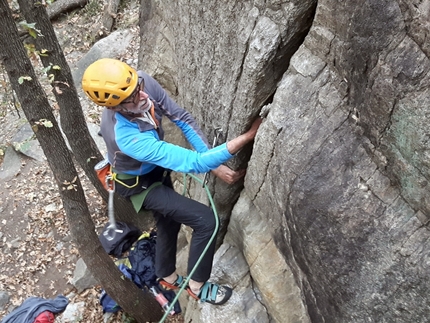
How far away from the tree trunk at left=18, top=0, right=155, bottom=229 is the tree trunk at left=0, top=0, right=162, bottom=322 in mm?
85

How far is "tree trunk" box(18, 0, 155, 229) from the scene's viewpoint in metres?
5.45

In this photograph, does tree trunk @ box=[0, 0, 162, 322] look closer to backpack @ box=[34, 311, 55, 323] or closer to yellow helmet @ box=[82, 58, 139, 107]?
yellow helmet @ box=[82, 58, 139, 107]

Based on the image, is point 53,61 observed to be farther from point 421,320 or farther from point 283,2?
point 421,320

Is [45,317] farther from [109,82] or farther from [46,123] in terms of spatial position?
[109,82]

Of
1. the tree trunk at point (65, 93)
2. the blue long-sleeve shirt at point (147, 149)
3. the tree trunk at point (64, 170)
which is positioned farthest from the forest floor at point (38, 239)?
the blue long-sleeve shirt at point (147, 149)

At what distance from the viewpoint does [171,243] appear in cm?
545

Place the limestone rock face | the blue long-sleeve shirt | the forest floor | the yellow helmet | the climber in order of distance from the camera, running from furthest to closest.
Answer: the forest floor < the blue long-sleeve shirt < the climber < the yellow helmet < the limestone rock face

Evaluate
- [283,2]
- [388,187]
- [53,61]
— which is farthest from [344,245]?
[53,61]

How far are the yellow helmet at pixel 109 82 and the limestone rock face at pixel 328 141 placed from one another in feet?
3.52

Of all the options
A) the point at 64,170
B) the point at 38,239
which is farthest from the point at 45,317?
the point at 64,170

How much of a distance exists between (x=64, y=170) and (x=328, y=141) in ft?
9.83

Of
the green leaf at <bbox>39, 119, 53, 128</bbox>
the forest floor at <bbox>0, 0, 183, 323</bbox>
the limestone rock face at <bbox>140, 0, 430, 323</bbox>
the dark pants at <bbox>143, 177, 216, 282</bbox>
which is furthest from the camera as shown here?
the forest floor at <bbox>0, 0, 183, 323</bbox>

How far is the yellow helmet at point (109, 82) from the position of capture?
153 inches

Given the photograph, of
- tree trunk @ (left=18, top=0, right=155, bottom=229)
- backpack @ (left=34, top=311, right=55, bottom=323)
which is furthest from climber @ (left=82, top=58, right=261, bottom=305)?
backpack @ (left=34, top=311, right=55, bottom=323)
